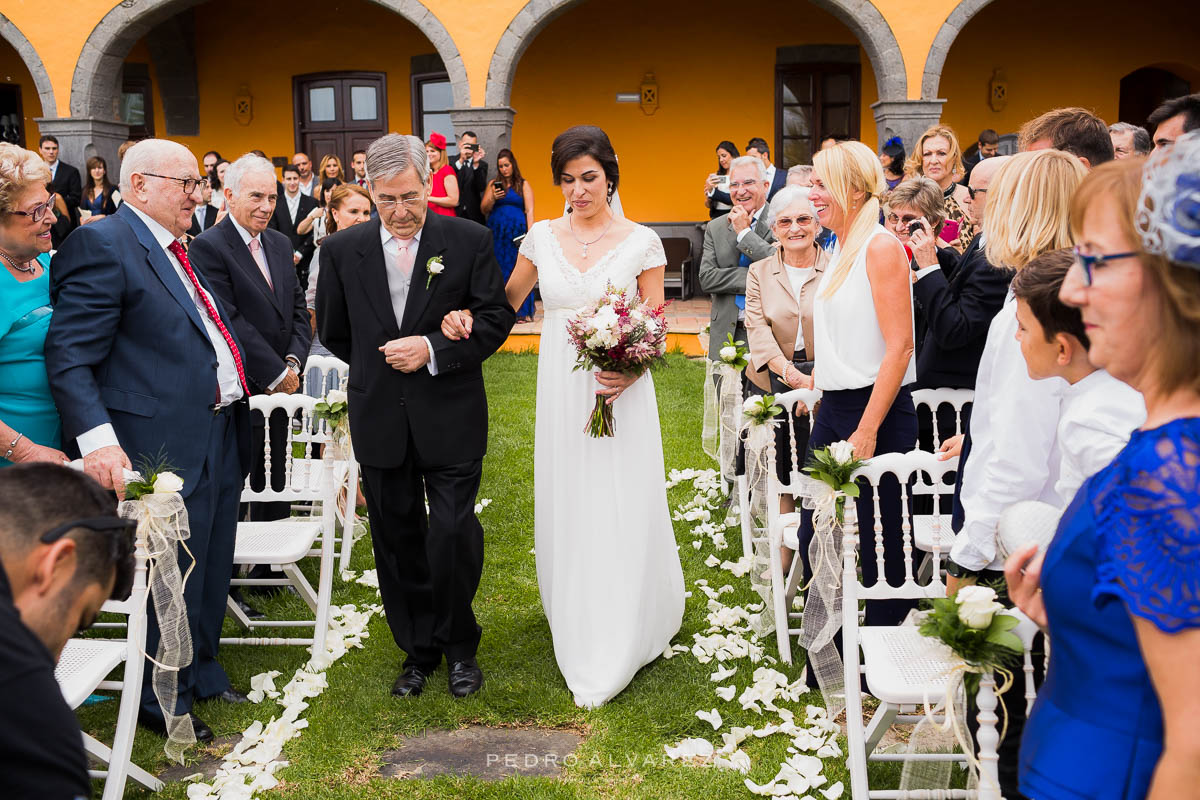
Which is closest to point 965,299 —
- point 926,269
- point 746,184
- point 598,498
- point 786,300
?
point 926,269

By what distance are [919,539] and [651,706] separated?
4.34 ft

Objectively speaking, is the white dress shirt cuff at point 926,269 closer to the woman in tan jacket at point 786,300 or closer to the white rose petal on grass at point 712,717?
the woman in tan jacket at point 786,300

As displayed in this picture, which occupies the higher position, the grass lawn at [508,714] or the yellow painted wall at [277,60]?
the yellow painted wall at [277,60]

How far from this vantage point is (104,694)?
448 centimetres

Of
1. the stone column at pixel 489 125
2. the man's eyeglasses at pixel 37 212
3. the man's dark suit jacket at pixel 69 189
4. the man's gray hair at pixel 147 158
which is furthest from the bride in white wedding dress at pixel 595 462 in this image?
the man's dark suit jacket at pixel 69 189

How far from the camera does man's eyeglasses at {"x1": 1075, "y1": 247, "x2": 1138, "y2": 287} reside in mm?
1568

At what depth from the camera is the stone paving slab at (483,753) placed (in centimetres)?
380

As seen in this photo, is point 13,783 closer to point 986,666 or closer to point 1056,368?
point 986,666

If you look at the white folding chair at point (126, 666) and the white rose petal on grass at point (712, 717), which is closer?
the white folding chair at point (126, 666)

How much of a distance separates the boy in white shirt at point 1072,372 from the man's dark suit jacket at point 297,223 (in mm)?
8376

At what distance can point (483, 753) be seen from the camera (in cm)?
394

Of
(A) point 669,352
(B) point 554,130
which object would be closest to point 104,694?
(A) point 669,352

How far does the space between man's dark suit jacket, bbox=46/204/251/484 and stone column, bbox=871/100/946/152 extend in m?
11.6

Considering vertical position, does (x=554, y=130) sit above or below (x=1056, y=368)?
above
